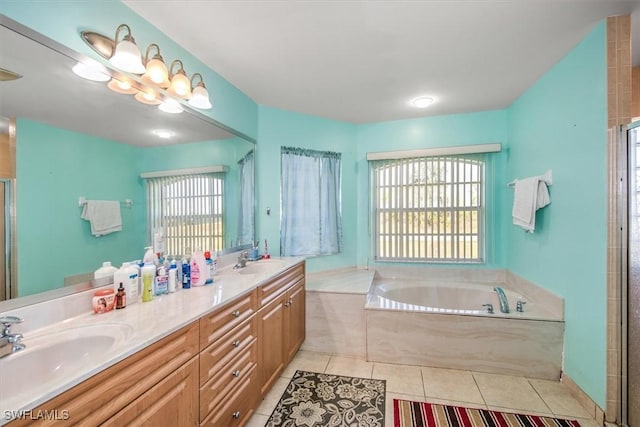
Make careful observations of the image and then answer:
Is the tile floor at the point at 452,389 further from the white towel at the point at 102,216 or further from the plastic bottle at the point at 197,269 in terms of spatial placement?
the white towel at the point at 102,216

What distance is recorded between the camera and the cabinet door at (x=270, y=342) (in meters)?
1.79

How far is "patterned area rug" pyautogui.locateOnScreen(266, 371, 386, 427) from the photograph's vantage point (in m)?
1.73

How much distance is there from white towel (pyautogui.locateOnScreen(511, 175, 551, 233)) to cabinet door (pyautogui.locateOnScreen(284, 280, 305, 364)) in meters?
2.05

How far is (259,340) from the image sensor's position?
175 cm

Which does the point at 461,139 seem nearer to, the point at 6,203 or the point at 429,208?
the point at 429,208

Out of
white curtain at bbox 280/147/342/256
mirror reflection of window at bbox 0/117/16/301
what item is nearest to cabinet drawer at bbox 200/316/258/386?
mirror reflection of window at bbox 0/117/16/301

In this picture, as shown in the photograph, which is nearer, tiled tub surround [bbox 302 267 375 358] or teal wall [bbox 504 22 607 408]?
teal wall [bbox 504 22 607 408]

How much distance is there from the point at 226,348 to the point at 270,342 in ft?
1.87

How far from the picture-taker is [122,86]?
145cm

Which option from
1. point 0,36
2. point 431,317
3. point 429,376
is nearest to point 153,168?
point 0,36

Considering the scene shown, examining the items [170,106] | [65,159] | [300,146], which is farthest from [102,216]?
[300,146]

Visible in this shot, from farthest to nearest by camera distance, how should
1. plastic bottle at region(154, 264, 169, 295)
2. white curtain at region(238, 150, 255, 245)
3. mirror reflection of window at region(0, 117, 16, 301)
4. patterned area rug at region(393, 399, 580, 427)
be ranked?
white curtain at region(238, 150, 255, 245), patterned area rug at region(393, 399, 580, 427), plastic bottle at region(154, 264, 169, 295), mirror reflection of window at region(0, 117, 16, 301)

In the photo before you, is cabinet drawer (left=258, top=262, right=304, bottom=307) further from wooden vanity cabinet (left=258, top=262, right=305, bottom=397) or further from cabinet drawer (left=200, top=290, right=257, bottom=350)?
cabinet drawer (left=200, top=290, right=257, bottom=350)

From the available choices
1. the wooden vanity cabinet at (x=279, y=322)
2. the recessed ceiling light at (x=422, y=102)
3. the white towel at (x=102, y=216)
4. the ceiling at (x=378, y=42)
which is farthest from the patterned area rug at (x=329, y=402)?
the recessed ceiling light at (x=422, y=102)
